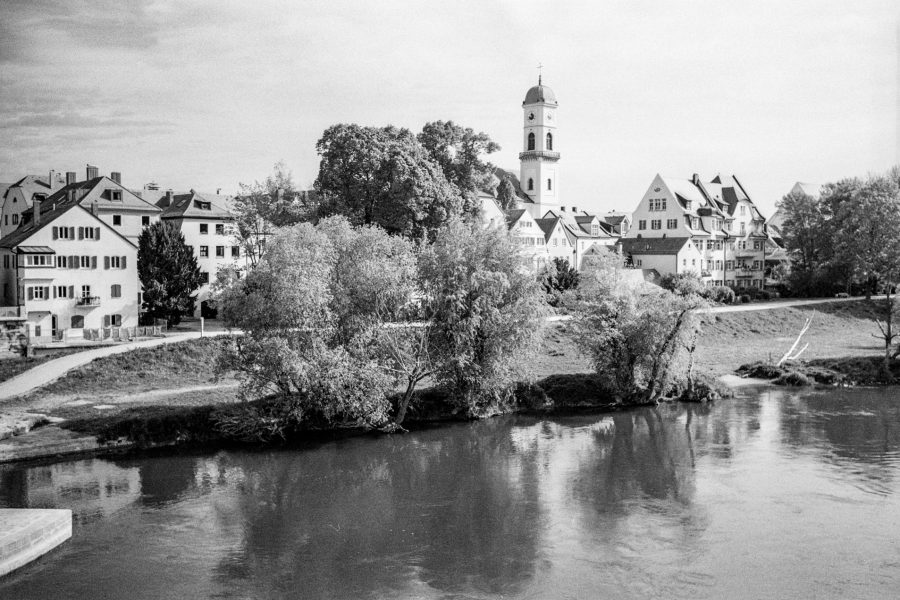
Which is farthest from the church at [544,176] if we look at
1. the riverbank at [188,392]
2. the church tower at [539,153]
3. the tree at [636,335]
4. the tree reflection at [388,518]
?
the tree reflection at [388,518]

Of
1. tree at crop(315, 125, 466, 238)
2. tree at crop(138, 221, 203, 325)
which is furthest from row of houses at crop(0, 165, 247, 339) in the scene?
tree at crop(315, 125, 466, 238)

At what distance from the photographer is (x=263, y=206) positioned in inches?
1955

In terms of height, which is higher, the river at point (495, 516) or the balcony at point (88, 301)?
the balcony at point (88, 301)

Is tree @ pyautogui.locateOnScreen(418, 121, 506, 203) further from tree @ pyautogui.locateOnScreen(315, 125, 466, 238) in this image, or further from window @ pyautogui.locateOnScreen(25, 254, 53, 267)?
window @ pyautogui.locateOnScreen(25, 254, 53, 267)

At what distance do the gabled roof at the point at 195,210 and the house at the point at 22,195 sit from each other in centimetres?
989

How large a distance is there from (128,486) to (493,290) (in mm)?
15761

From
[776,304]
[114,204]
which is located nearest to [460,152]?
[114,204]

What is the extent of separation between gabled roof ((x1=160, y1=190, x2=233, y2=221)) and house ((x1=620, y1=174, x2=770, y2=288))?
3586 centimetres

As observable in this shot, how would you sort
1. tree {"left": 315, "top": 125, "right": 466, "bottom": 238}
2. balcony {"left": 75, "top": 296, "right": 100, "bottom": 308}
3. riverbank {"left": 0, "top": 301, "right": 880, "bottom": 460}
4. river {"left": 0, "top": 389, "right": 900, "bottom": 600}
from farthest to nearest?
balcony {"left": 75, "top": 296, "right": 100, "bottom": 308} → tree {"left": 315, "top": 125, "right": 466, "bottom": 238} → riverbank {"left": 0, "top": 301, "right": 880, "bottom": 460} → river {"left": 0, "top": 389, "right": 900, "bottom": 600}

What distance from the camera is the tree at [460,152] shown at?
4903cm

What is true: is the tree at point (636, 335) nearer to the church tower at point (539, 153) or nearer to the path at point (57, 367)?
the path at point (57, 367)

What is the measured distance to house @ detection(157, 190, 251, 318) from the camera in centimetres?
5606

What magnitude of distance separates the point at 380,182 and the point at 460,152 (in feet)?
24.9

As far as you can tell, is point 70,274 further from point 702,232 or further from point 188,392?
point 702,232
